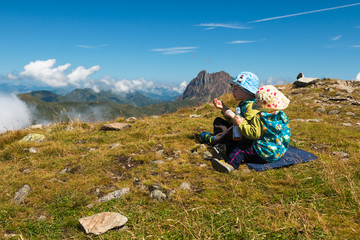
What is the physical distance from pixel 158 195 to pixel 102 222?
4.32ft

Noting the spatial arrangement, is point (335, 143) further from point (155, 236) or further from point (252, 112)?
point (155, 236)

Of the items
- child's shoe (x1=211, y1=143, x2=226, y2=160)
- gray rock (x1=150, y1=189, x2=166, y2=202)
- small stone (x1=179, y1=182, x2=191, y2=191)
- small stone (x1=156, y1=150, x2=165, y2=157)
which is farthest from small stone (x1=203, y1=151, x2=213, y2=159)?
Answer: gray rock (x1=150, y1=189, x2=166, y2=202)

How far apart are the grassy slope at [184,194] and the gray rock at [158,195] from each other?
0.50ft

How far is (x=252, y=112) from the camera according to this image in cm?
588

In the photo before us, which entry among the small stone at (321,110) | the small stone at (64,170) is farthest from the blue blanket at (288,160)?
the small stone at (321,110)

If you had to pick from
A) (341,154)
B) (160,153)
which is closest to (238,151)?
(160,153)

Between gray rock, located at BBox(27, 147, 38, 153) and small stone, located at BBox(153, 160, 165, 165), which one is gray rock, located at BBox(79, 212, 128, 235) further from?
gray rock, located at BBox(27, 147, 38, 153)

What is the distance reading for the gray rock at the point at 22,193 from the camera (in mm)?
4715

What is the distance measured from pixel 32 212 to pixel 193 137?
586 centimetres

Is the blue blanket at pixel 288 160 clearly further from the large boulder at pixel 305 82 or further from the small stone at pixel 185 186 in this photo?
the large boulder at pixel 305 82

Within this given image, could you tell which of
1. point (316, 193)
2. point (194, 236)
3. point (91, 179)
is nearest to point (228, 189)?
point (316, 193)

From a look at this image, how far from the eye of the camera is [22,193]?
493 centimetres

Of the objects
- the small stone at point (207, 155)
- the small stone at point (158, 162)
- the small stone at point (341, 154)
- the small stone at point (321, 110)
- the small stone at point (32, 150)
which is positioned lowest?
the small stone at point (321, 110)

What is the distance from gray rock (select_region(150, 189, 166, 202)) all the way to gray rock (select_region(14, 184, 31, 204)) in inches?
111
